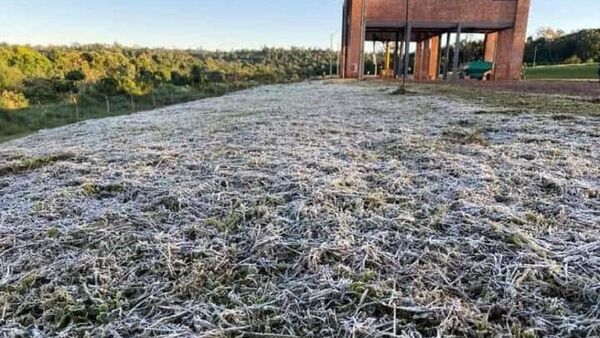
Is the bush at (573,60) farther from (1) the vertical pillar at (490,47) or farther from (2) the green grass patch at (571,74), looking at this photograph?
(1) the vertical pillar at (490,47)

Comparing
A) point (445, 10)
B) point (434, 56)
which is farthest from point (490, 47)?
point (445, 10)

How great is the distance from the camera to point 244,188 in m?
2.81

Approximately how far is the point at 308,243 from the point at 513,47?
2208 cm

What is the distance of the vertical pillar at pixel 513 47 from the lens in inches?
784

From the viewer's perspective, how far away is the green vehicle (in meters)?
21.0

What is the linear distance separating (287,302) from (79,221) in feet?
4.79

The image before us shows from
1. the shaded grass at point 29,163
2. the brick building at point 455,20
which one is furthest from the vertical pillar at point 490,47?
the shaded grass at point 29,163

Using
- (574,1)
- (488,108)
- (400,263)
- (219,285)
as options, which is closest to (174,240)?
(219,285)

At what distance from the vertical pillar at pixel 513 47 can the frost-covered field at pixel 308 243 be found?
19004 millimetres

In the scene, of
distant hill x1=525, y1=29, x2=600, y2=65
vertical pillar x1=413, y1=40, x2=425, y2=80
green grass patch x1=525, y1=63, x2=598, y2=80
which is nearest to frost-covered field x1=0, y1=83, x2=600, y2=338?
green grass patch x1=525, y1=63, x2=598, y2=80

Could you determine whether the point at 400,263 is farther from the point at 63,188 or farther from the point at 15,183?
the point at 15,183

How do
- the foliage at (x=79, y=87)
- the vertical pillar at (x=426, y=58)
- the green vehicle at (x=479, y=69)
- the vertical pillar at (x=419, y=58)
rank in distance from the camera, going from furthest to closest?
the vertical pillar at (x=419, y=58) → the vertical pillar at (x=426, y=58) → the green vehicle at (x=479, y=69) → the foliage at (x=79, y=87)

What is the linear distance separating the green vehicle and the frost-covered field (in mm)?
19058

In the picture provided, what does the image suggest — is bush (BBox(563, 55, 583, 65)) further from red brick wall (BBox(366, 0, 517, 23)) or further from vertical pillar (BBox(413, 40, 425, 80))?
red brick wall (BBox(366, 0, 517, 23))
